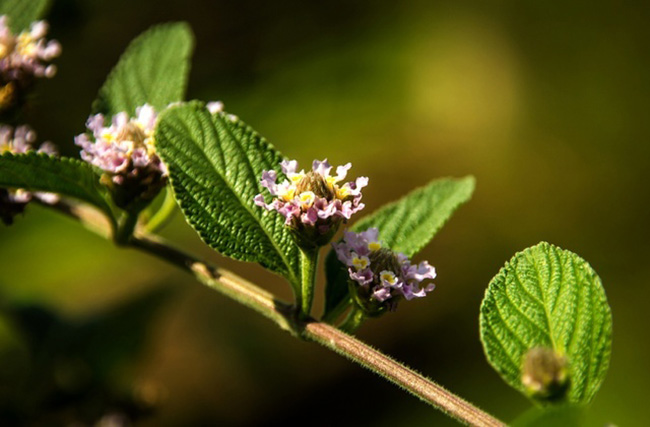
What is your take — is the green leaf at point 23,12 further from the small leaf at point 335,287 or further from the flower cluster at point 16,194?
the small leaf at point 335,287

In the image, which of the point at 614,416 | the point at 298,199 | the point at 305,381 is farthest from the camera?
the point at 305,381

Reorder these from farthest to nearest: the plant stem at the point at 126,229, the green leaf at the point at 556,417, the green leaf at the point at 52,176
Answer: the plant stem at the point at 126,229 → the green leaf at the point at 52,176 → the green leaf at the point at 556,417

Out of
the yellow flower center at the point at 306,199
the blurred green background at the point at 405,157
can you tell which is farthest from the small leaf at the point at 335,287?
the blurred green background at the point at 405,157

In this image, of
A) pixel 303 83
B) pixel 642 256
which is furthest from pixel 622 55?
pixel 303 83

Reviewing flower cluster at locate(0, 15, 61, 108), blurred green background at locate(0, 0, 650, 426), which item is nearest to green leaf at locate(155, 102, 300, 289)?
flower cluster at locate(0, 15, 61, 108)

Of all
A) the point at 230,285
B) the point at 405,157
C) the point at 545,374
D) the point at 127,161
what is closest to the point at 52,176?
the point at 127,161

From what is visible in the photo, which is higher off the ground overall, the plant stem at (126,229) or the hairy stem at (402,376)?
the hairy stem at (402,376)

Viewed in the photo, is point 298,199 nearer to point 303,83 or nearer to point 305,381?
point 305,381
